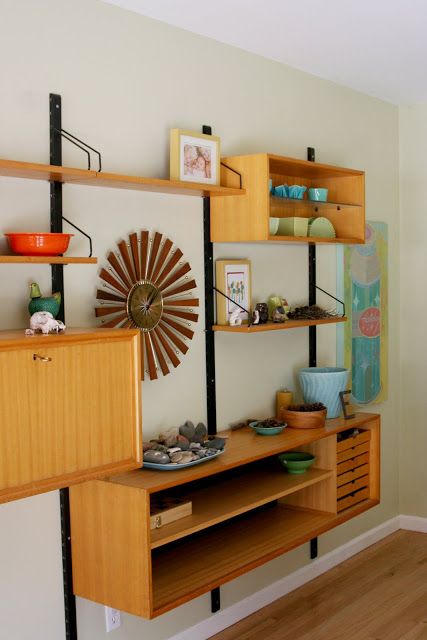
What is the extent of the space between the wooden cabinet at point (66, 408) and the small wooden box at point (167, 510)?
318mm

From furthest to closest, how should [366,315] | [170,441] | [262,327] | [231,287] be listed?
[366,315] → [231,287] → [262,327] → [170,441]

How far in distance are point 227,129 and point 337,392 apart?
4.25ft

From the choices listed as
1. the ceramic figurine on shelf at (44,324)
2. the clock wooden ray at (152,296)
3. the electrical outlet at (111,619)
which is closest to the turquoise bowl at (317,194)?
the clock wooden ray at (152,296)

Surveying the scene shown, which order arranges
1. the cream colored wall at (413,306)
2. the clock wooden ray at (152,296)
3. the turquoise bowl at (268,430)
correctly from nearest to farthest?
the clock wooden ray at (152,296) → the turquoise bowl at (268,430) → the cream colored wall at (413,306)

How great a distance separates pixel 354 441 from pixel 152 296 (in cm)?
128

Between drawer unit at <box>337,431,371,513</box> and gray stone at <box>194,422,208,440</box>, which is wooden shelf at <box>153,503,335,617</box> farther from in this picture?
gray stone at <box>194,422,208,440</box>

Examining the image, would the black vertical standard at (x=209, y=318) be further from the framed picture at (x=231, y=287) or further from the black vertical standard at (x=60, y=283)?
the black vertical standard at (x=60, y=283)

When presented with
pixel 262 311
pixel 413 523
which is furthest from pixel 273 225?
pixel 413 523

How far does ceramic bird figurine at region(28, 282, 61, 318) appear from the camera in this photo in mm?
2498

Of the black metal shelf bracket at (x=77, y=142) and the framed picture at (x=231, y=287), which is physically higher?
the black metal shelf bracket at (x=77, y=142)

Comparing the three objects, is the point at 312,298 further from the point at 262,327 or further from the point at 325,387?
the point at 262,327

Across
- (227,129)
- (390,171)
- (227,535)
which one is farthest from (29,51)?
(390,171)

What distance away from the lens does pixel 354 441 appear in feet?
12.2

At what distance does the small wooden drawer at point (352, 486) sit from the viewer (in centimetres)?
363
